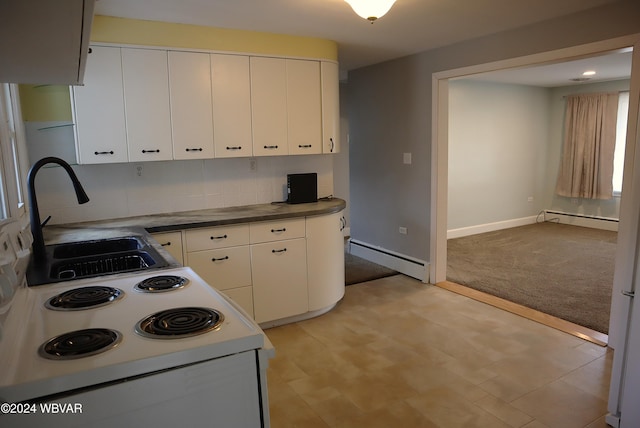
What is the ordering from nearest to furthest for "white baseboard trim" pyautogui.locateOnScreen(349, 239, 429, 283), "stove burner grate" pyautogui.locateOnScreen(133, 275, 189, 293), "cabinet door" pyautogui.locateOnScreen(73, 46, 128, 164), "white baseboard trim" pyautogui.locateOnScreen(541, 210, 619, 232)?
"stove burner grate" pyautogui.locateOnScreen(133, 275, 189, 293) < "cabinet door" pyautogui.locateOnScreen(73, 46, 128, 164) < "white baseboard trim" pyautogui.locateOnScreen(349, 239, 429, 283) < "white baseboard trim" pyautogui.locateOnScreen(541, 210, 619, 232)

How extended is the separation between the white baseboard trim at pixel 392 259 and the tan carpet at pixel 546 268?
0.34 meters

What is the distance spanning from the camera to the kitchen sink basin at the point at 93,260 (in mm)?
1867

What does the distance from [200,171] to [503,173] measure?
5.12 meters

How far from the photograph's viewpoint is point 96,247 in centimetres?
248

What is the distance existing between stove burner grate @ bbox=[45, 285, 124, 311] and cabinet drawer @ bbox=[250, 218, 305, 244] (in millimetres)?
1748

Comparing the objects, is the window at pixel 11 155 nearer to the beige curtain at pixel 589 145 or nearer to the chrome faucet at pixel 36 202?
the chrome faucet at pixel 36 202

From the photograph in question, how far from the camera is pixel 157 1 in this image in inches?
105

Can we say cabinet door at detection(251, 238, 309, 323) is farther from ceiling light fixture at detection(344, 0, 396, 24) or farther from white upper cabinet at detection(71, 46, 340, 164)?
ceiling light fixture at detection(344, 0, 396, 24)

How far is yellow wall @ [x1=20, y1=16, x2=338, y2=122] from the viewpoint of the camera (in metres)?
2.98

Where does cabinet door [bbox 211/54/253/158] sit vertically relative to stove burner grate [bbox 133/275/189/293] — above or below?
above

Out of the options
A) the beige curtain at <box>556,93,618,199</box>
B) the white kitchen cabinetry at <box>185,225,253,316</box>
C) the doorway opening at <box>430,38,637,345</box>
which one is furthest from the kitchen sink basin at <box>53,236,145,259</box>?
the beige curtain at <box>556,93,618,199</box>

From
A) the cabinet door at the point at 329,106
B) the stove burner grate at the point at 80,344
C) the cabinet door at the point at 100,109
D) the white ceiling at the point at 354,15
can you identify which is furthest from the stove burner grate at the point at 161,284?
the cabinet door at the point at 329,106

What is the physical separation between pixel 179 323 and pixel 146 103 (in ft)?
7.64

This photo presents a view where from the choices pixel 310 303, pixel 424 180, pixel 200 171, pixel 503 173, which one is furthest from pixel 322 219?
pixel 503 173
